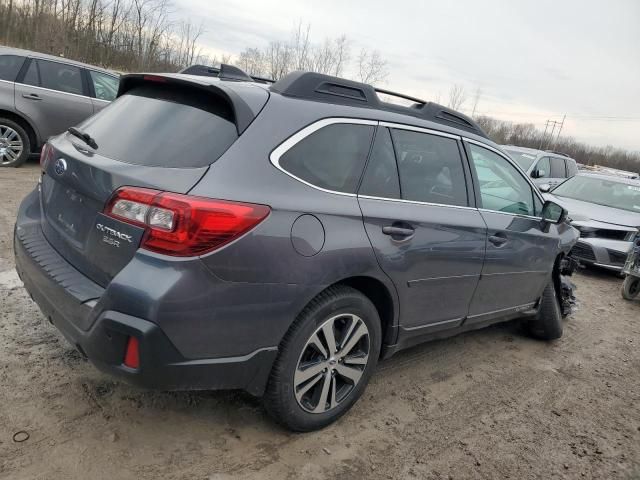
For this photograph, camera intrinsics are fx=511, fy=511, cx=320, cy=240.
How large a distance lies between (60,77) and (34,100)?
648 mm

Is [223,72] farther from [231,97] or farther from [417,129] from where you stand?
[417,129]

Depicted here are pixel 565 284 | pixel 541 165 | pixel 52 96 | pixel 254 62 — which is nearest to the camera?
pixel 565 284

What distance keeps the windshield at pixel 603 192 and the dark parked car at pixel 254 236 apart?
6922 millimetres

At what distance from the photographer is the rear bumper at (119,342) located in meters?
2.08

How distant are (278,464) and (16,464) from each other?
3.81ft

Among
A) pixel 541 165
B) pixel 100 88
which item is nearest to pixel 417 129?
pixel 100 88

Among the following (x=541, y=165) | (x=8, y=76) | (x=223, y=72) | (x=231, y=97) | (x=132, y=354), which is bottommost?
(x=132, y=354)

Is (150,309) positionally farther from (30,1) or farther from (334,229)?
(30,1)

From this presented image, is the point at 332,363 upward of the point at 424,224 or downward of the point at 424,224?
downward

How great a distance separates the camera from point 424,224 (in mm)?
2977

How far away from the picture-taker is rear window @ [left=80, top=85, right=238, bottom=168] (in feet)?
7.56

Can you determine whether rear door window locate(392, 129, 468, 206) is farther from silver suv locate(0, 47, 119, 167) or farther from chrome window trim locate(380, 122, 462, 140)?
silver suv locate(0, 47, 119, 167)

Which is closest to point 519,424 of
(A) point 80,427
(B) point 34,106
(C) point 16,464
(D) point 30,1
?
(A) point 80,427

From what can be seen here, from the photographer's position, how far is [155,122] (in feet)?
8.32
